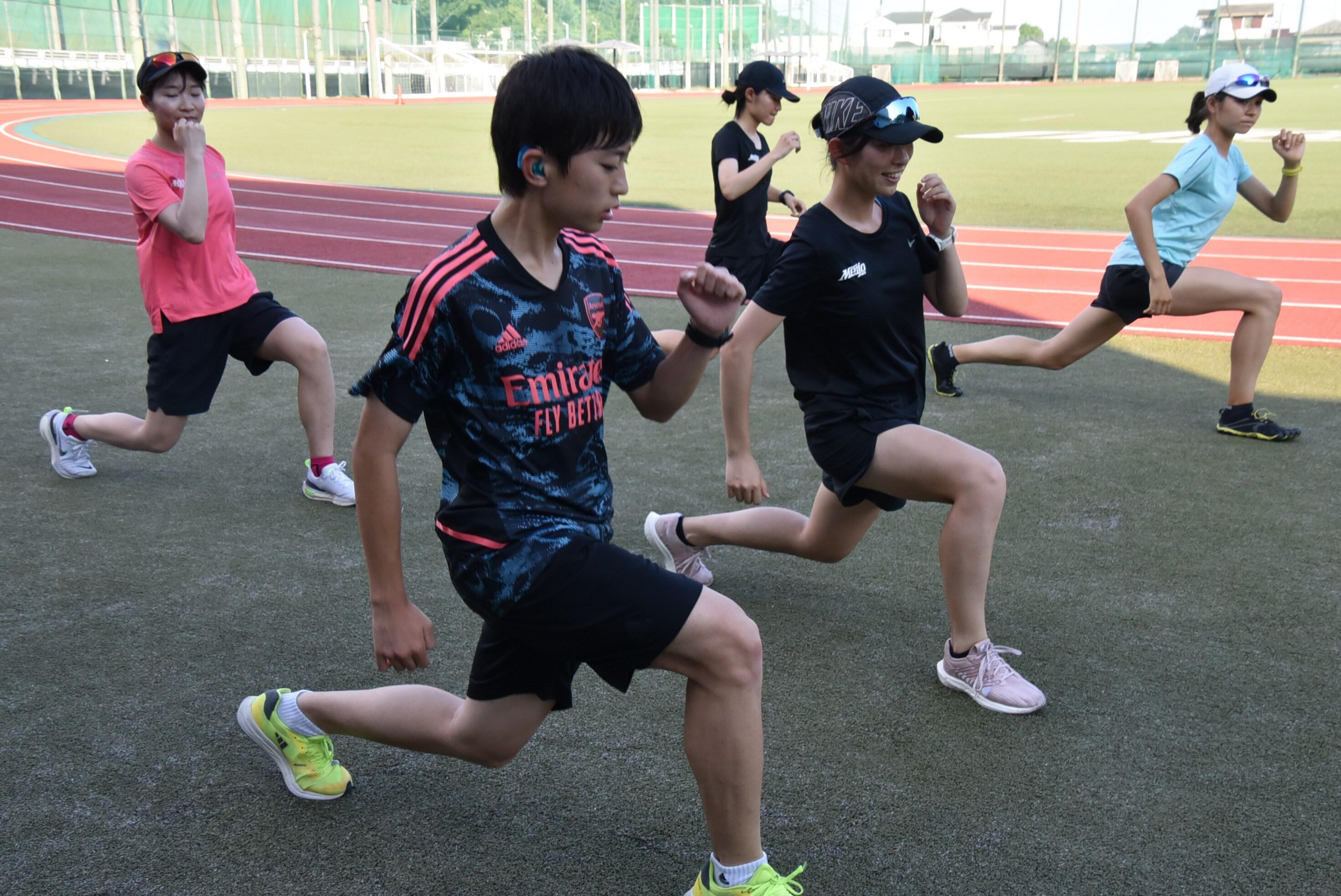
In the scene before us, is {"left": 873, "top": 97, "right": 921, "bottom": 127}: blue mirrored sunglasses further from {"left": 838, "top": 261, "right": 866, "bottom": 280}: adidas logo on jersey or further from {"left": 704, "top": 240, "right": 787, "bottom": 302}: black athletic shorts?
{"left": 704, "top": 240, "right": 787, "bottom": 302}: black athletic shorts

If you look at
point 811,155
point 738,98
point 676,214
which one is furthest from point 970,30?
point 738,98

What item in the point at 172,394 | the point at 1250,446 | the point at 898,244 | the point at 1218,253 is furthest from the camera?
the point at 1218,253

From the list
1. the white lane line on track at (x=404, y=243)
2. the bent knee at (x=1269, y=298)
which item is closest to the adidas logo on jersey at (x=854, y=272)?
the bent knee at (x=1269, y=298)

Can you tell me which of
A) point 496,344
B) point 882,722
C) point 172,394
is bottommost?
point 882,722

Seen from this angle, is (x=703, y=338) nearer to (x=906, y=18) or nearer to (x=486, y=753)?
(x=486, y=753)

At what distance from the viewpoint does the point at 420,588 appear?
14.2 ft

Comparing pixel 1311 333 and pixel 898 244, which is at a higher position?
pixel 898 244

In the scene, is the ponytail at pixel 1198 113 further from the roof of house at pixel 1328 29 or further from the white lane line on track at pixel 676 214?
the roof of house at pixel 1328 29

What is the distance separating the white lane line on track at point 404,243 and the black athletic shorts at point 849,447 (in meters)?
6.36

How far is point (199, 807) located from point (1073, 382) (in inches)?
231

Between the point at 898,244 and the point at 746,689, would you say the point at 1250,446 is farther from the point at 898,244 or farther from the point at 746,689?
the point at 746,689

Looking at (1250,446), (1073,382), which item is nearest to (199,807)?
(1250,446)

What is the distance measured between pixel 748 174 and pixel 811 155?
20.2 metres

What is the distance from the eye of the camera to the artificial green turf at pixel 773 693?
281cm
